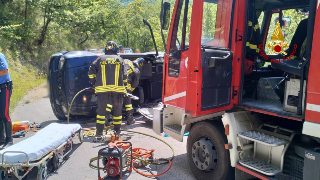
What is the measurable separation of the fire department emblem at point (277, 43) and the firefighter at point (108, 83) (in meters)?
2.82

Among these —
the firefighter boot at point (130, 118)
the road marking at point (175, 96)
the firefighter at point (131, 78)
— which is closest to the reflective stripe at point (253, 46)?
the road marking at point (175, 96)

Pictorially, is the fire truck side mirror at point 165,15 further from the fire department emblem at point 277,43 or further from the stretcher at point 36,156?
the stretcher at point 36,156

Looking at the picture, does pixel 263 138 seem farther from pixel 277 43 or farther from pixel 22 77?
pixel 22 77

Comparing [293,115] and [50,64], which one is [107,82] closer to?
[50,64]

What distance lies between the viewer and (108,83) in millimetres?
5531

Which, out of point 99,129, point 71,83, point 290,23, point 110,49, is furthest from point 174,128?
point 71,83

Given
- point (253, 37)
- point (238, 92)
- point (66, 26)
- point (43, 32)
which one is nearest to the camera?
point (238, 92)

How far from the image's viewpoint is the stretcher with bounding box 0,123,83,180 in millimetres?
3533

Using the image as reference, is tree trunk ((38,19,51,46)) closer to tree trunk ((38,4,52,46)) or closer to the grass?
tree trunk ((38,4,52,46))

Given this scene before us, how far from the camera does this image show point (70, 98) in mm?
6570

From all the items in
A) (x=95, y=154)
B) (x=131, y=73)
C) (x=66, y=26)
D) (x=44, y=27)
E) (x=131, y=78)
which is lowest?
(x=95, y=154)

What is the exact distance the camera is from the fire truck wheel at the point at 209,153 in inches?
138

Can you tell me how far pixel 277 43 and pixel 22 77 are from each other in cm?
1353

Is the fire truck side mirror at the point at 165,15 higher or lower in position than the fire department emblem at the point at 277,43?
higher
